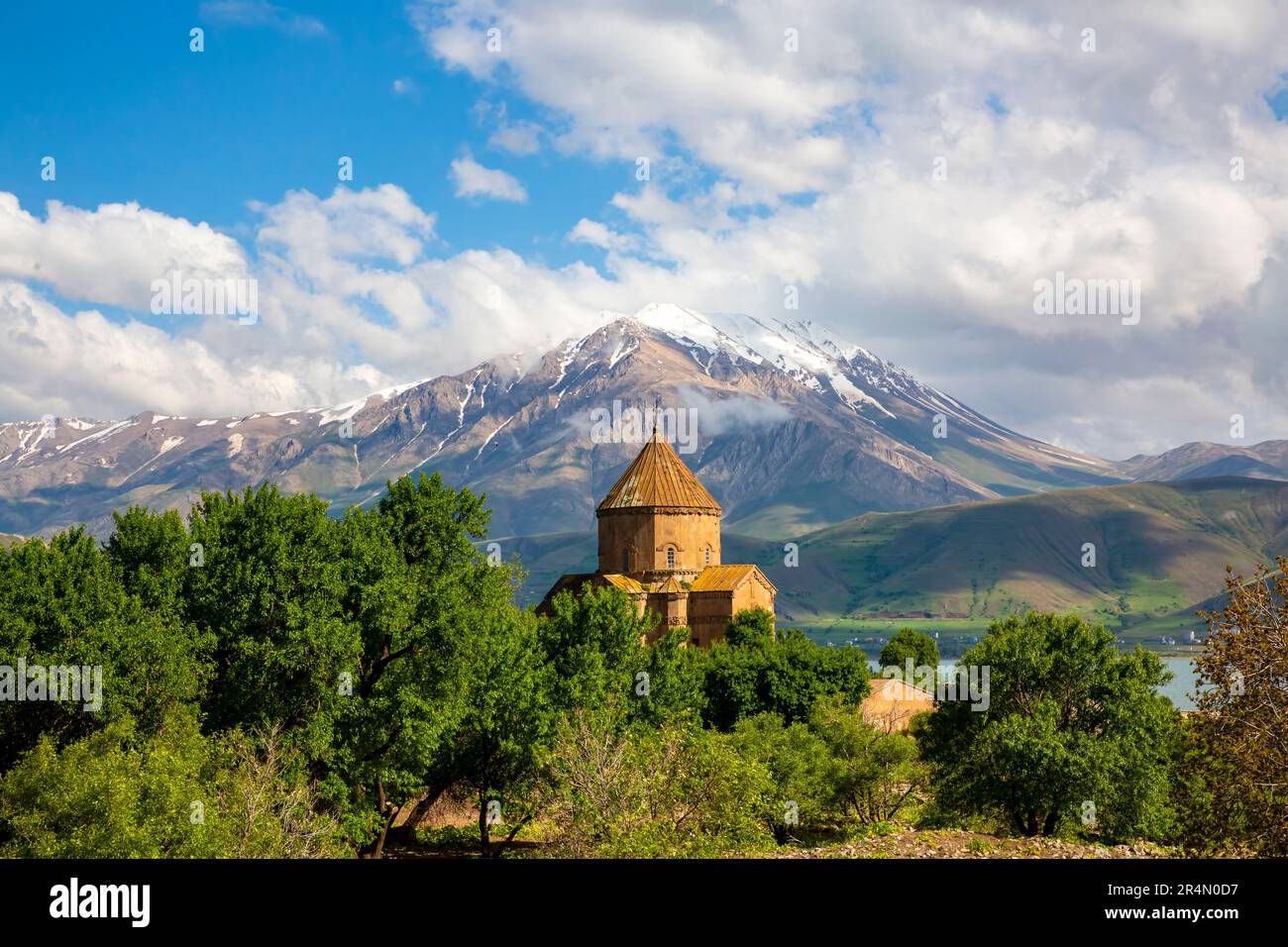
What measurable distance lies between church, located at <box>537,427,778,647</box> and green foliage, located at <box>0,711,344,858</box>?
155 ft

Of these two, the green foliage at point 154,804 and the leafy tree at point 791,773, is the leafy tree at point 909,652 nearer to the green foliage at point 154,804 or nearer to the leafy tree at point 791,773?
the leafy tree at point 791,773

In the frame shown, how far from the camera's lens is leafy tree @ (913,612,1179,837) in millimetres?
45531

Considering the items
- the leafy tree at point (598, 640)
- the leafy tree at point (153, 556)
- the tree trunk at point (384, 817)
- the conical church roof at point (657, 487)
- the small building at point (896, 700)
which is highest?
the conical church roof at point (657, 487)

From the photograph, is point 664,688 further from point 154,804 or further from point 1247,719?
point 1247,719

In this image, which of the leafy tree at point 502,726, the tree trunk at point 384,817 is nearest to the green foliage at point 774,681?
the leafy tree at point 502,726

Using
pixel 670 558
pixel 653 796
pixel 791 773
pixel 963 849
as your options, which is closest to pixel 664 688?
pixel 791 773

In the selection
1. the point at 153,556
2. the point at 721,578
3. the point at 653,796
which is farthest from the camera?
the point at 721,578

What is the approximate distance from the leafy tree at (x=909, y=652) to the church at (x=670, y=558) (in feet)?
67.0

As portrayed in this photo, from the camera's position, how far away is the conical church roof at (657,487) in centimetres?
8869

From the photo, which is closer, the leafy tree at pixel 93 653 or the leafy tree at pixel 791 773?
the leafy tree at pixel 93 653

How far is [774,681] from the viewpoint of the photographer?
242 feet

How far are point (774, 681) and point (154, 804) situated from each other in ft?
153
